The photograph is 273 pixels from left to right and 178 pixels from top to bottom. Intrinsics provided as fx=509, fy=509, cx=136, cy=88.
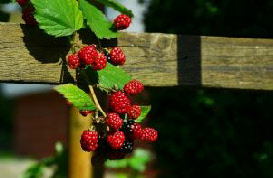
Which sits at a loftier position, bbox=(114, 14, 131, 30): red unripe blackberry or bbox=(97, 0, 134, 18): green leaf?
bbox=(97, 0, 134, 18): green leaf

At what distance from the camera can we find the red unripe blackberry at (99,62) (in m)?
A: 1.82

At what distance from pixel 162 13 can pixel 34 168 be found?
5.39 feet

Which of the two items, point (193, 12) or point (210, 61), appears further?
point (193, 12)

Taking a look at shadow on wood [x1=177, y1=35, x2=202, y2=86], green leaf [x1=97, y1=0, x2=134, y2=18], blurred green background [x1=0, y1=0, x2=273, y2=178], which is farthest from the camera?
blurred green background [x1=0, y1=0, x2=273, y2=178]

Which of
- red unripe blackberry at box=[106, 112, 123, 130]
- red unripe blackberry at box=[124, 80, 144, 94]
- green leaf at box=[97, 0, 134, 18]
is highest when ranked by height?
green leaf at box=[97, 0, 134, 18]

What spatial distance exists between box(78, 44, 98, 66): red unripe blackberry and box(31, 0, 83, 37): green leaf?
115mm

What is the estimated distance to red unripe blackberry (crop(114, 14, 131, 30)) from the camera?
6.56ft

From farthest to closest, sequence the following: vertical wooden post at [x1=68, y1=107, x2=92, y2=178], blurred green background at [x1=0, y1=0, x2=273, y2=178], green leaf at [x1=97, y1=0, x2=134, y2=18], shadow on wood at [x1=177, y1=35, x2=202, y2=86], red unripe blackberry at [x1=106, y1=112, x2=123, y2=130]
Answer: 1. blurred green background at [x1=0, y1=0, x2=273, y2=178]
2. vertical wooden post at [x1=68, y1=107, x2=92, y2=178]
3. shadow on wood at [x1=177, y1=35, x2=202, y2=86]
4. green leaf at [x1=97, y1=0, x2=134, y2=18]
5. red unripe blackberry at [x1=106, y1=112, x2=123, y2=130]

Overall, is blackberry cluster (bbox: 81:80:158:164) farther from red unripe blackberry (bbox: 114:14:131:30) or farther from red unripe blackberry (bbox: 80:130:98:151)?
red unripe blackberry (bbox: 114:14:131:30)

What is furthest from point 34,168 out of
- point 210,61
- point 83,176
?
point 210,61

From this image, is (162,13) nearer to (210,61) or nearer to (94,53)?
(210,61)

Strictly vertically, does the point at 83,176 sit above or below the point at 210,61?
below

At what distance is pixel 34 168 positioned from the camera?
3.38m

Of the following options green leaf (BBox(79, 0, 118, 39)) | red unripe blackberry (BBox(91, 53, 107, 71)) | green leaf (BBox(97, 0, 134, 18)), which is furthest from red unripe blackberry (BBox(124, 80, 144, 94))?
green leaf (BBox(97, 0, 134, 18))
